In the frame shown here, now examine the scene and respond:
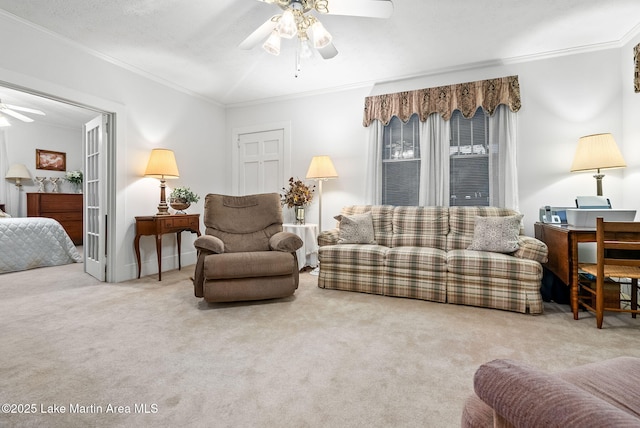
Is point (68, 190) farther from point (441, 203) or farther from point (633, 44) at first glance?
point (633, 44)

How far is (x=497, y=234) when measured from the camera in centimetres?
286

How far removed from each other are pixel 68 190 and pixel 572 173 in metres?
8.48

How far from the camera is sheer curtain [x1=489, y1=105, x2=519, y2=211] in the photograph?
339cm

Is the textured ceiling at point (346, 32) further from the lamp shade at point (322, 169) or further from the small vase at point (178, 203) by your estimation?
the small vase at point (178, 203)

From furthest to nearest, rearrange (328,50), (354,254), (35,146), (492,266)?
(35,146) → (354,254) → (492,266) → (328,50)

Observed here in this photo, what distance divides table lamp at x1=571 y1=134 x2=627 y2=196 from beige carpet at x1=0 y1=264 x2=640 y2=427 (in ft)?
4.25

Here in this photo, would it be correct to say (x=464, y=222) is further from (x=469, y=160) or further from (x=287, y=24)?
(x=287, y=24)

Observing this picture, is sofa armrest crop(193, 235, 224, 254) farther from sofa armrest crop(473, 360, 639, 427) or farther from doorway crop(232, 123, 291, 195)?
sofa armrest crop(473, 360, 639, 427)

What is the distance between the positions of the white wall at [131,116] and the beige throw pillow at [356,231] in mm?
2458

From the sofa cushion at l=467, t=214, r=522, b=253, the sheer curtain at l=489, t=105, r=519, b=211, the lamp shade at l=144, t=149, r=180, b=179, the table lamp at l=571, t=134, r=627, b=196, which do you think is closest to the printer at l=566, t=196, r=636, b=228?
the table lamp at l=571, t=134, r=627, b=196

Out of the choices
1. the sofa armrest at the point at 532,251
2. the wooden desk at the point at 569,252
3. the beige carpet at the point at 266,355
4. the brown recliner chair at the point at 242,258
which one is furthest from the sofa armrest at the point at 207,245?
the wooden desk at the point at 569,252

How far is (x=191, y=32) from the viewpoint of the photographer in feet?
9.50

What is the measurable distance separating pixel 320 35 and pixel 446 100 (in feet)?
6.88

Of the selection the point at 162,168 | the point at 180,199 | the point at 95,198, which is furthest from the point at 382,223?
the point at 95,198
